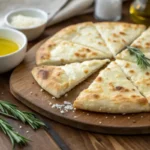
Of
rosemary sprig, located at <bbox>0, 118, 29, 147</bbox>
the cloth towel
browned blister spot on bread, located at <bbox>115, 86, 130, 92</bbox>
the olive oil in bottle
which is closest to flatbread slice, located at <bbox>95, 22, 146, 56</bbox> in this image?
the olive oil in bottle

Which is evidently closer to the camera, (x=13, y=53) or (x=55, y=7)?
(x=13, y=53)

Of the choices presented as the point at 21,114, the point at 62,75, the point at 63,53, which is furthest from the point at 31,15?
the point at 21,114

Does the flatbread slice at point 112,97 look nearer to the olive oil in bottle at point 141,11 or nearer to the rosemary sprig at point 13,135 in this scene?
the rosemary sprig at point 13,135

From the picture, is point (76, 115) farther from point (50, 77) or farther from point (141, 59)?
point (141, 59)

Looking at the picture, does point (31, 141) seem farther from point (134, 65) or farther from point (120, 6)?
point (120, 6)

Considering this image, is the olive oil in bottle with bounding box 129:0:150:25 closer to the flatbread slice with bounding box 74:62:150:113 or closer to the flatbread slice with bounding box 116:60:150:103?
the flatbread slice with bounding box 116:60:150:103

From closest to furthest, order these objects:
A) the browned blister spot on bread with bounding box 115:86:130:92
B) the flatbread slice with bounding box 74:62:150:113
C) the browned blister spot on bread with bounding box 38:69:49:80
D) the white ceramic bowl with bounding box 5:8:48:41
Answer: the flatbread slice with bounding box 74:62:150:113 → the browned blister spot on bread with bounding box 115:86:130:92 → the browned blister spot on bread with bounding box 38:69:49:80 → the white ceramic bowl with bounding box 5:8:48:41

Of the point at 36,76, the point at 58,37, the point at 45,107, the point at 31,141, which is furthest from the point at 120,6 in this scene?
the point at 31,141
